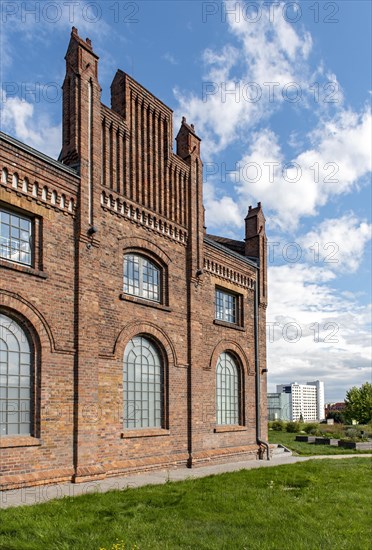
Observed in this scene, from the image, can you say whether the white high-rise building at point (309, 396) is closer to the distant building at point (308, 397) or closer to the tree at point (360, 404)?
the distant building at point (308, 397)

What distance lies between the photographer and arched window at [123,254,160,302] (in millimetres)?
15406

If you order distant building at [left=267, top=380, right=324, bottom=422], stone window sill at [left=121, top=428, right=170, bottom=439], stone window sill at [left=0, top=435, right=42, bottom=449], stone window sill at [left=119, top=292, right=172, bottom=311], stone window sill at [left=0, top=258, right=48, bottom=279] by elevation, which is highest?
stone window sill at [left=0, top=258, right=48, bottom=279]

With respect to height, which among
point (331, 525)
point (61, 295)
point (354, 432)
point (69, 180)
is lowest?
point (354, 432)

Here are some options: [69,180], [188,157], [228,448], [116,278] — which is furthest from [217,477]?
[188,157]

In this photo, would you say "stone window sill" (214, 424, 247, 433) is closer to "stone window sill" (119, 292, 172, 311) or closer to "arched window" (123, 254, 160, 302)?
"stone window sill" (119, 292, 172, 311)

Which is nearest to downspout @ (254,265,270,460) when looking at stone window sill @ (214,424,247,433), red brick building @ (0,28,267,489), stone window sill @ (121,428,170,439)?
red brick building @ (0,28,267,489)

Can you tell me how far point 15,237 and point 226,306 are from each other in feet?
33.2

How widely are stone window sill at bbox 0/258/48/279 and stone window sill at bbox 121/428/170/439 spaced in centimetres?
497

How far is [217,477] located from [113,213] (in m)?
7.73

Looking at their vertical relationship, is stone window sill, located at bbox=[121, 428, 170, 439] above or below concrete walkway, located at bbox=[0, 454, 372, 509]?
above

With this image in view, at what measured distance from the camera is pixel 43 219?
12.8m

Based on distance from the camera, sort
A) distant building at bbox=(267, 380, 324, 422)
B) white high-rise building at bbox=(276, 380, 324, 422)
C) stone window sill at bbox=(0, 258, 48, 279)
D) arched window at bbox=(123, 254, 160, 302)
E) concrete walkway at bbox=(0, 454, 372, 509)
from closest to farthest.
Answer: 1. concrete walkway at bbox=(0, 454, 372, 509)
2. stone window sill at bbox=(0, 258, 48, 279)
3. arched window at bbox=(123, 254, 160, 302)
4. distant building at bbox=(267, 380, 324, 422)
5. white high-rise building at bbox=(276, 380, 324, 422)

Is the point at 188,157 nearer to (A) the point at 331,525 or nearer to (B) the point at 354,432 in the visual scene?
(A) the point at 331,525

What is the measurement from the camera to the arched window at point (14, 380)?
38.1 ft
